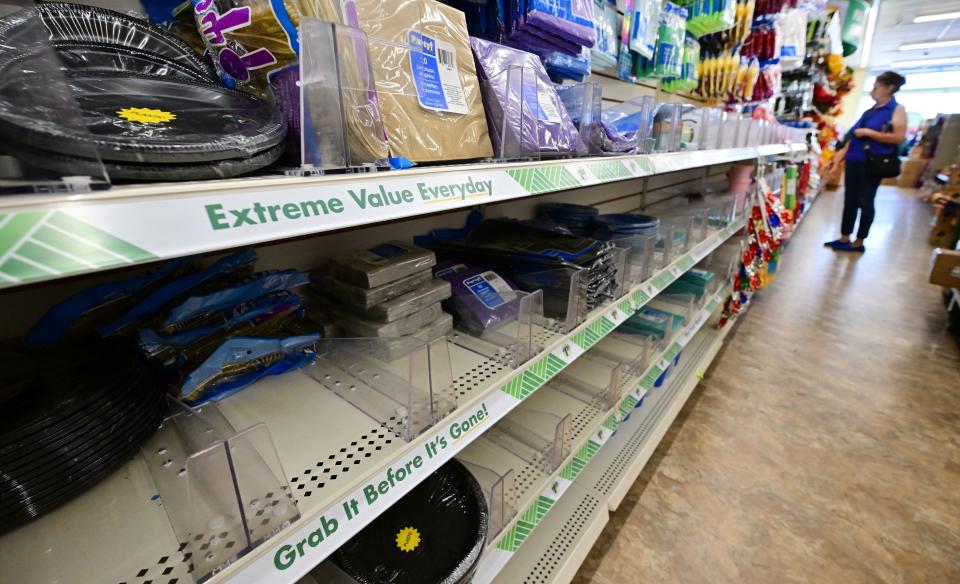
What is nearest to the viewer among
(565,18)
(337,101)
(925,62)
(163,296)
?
(337,101)

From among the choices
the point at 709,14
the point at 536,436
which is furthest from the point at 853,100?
the point at 536,436

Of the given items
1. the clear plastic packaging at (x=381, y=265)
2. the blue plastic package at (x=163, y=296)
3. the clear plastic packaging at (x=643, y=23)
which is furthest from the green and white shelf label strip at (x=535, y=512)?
the clear plastic packaging at (x=643, y=23)

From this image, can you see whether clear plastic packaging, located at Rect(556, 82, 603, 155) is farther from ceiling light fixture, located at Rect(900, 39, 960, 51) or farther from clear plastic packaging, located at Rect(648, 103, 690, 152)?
ceiling light fixture, located at Rect(900, 39, 960, 51)

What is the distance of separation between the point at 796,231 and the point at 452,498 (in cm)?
705

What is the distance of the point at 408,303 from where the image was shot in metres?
0.78

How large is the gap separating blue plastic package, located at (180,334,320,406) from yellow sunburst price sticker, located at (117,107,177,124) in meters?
0.32

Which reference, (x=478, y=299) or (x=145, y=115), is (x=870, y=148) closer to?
(x=478, y=299)

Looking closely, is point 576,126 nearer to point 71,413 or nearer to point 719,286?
point 71,413

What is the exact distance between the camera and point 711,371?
241 cm

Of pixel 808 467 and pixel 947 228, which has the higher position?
pixel 947 228

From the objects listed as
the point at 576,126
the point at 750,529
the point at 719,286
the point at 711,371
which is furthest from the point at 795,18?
the point at 750,529

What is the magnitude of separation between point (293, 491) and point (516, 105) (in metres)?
0.70

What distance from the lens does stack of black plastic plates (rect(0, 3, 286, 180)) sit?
0.31 metres

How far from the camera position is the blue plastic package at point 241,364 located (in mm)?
590
